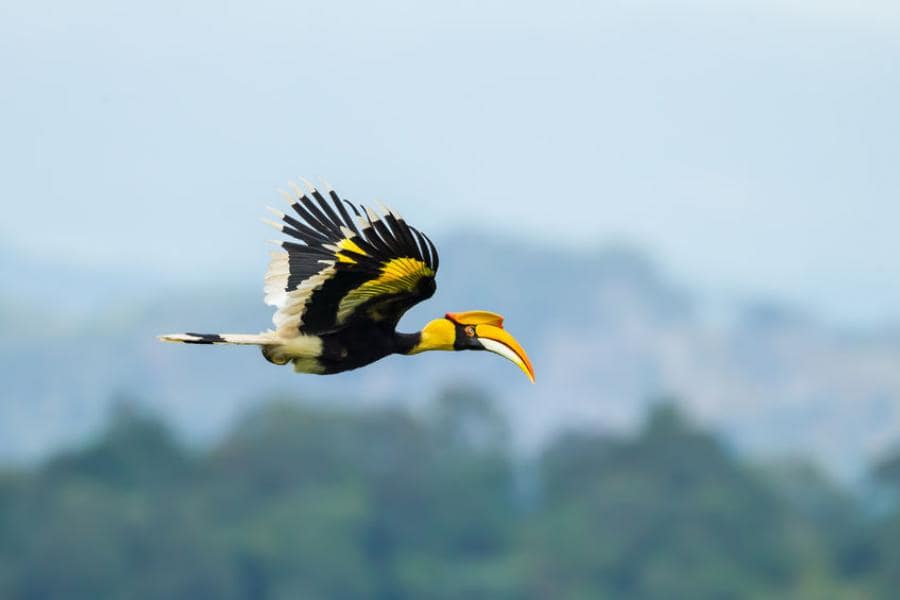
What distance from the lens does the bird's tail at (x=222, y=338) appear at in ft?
42.7

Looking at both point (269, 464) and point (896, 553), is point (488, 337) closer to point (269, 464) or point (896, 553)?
point (896, 553)

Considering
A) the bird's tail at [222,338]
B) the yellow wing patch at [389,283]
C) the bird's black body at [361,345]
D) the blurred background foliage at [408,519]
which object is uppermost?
the blurred background foliage at [408,519]

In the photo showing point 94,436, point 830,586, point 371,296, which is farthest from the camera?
point 94,436

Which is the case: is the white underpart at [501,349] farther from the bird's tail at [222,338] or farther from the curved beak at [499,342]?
the bird's tail at [222,338]

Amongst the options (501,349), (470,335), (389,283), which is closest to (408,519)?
(470,335)

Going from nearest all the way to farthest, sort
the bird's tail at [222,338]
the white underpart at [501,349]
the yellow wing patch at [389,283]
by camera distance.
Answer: the bird's tail at [222,338]
the yellow wing patch at [389,283]
the white underpart at [501,349]

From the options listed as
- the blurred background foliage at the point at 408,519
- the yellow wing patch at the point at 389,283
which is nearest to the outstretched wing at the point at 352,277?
the yellow wing patch at the point at 389,283

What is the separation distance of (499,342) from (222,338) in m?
1.45

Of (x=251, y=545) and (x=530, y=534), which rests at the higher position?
(x=530, y=534)

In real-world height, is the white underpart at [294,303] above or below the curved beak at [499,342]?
below

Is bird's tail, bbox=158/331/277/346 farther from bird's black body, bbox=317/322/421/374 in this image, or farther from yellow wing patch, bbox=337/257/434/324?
yellow wing patch, bbox=337/257/434/324

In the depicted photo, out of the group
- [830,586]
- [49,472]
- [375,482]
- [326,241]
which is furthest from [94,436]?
[326,241]

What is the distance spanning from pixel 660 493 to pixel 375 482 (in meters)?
15.1

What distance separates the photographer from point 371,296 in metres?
13.4
